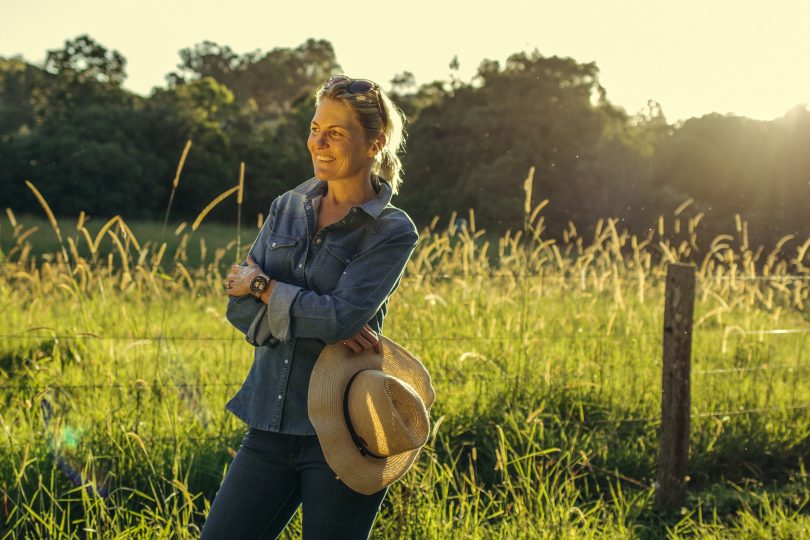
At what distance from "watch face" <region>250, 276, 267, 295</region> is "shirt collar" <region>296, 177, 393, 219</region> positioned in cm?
25

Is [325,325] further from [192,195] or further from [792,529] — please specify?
[192,195]

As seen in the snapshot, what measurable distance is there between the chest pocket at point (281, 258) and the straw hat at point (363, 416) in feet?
0.76

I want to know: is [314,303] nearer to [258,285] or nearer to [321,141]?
[258,285]

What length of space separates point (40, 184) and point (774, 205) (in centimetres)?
2354

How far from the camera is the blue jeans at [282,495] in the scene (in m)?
1.92

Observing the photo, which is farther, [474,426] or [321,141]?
[474,426]

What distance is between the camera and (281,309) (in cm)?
196

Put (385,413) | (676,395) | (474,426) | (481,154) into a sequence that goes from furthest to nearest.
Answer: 1. (481,154)
2. (474,426)
3. (676,395)
4. (385,413)

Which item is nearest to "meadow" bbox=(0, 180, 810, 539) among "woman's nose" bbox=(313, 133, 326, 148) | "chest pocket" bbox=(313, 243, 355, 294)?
"chest pocket" bbox=(313, 243, 355, 294)

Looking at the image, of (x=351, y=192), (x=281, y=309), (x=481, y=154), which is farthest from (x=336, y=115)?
(x=481, y=154)

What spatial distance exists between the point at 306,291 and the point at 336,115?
414 mm

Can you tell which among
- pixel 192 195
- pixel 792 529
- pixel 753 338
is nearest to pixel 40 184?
pixel 192 195

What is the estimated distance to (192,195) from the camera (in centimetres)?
3138

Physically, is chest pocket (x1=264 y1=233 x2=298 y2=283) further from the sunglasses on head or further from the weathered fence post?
the weathered fence post
